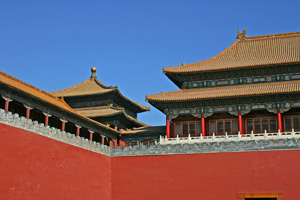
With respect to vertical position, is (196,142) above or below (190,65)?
below

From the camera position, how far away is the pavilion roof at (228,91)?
25781 mm

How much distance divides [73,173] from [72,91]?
13.0 metres

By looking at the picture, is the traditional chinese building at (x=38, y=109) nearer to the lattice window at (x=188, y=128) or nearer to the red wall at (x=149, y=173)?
the red wall at (x=149, y=173)

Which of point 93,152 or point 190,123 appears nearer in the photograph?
point 93,152

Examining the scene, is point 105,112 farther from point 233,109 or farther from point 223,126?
point 233,109

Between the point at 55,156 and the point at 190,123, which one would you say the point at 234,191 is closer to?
the point at 190,123

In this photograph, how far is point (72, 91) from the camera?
34.9 m

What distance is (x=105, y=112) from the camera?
31.5 meters

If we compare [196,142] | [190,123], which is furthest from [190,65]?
[196,142]

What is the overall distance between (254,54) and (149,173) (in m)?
10.4

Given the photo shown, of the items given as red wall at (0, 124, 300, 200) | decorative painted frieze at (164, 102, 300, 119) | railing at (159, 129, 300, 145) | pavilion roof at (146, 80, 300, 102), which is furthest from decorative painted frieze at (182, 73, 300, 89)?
red wall at (0, 124, 300, 200)

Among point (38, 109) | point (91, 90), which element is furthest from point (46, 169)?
point (91, 90)

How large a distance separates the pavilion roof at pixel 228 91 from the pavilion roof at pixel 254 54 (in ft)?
3.88

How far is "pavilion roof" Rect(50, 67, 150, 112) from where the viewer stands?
109 ft
